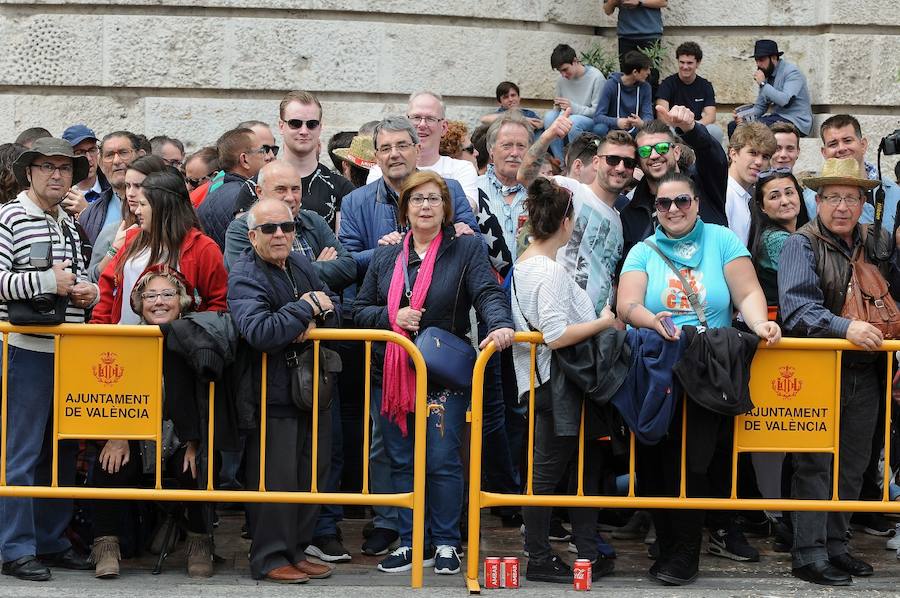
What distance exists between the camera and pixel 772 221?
758 centimetres

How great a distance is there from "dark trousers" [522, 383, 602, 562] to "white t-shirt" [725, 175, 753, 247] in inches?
75.8

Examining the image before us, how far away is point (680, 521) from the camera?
6.63 metres

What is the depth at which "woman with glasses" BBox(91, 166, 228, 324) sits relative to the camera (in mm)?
6602

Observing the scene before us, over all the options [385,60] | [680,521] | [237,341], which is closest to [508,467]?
[680,521]

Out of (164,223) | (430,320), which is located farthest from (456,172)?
(164,223)

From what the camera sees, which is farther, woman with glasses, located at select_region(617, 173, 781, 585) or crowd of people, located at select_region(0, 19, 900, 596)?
woman with glasses, located at select_region(617, 173, 781, 585)

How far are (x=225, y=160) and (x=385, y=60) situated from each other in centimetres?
365

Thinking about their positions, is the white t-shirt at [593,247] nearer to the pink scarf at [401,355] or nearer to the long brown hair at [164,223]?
the pink scarf at [401,355]

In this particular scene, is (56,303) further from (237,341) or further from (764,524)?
(764,524)

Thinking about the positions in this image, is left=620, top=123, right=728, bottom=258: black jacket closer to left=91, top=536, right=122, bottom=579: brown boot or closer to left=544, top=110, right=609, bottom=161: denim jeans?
left=91, top=536, right=122, bottom=579: brown boot

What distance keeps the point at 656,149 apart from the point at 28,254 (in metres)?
Answer: 3.22

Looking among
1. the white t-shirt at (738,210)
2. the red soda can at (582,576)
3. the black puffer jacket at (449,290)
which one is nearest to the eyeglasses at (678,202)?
the black puffer jacket at (449,290)

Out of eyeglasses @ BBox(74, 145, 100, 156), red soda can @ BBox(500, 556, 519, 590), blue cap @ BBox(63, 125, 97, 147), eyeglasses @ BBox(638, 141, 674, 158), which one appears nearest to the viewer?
red soda can @ BBox(500, 556, 519, 590)

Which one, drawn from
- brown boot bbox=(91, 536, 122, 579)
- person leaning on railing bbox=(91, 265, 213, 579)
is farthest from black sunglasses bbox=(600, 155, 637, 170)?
brown boot bbox=(91, 536, 122, 579)
